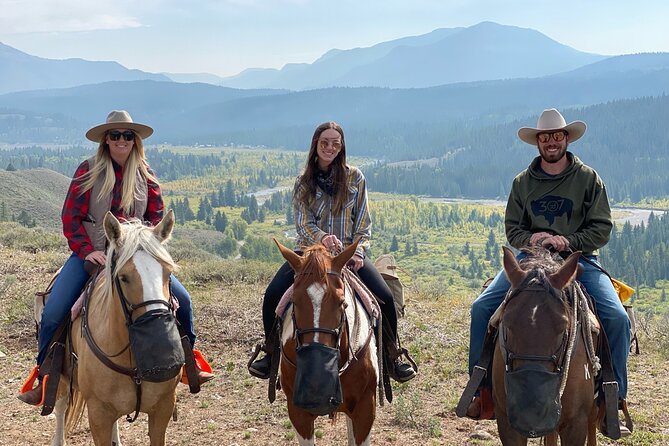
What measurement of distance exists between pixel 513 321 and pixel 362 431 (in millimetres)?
1768

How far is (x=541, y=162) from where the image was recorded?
18.2ft

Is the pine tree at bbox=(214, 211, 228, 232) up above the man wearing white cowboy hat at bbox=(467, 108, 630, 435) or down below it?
below

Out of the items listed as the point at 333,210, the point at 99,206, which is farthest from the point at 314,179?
the point at 99,206

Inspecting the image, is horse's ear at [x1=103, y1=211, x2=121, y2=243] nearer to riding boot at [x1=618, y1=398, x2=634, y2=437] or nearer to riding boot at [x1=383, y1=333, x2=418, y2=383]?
riding boot at [x1=383, y1=333, x2=418, y2=383]

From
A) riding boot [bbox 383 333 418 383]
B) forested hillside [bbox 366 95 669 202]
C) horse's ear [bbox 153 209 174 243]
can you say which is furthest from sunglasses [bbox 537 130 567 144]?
forested hillside [bbox 366 95 669 202]

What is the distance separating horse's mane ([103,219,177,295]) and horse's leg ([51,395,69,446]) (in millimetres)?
2063

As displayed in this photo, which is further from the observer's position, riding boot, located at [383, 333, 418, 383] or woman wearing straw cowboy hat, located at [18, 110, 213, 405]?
riding boot, located at [383, 333, 418, 383]

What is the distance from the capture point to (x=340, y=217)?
19.1ft

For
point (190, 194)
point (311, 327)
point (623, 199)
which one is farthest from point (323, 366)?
point (623, 199)

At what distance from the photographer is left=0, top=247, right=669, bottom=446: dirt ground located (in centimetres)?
658

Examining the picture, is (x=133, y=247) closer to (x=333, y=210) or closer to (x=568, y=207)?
(x=333, y=210)

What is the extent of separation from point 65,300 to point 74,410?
1249 mm

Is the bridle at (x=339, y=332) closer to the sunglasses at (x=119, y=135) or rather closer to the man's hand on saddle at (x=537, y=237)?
the man's hand on saddle at (x=537, y=237)

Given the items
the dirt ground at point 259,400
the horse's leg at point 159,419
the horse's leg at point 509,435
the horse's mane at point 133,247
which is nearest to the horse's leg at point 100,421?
the horse's leg at point 159,419
